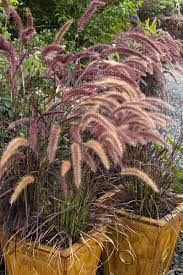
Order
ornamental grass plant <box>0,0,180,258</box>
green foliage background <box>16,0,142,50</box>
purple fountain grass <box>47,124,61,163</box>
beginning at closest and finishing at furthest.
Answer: purple fountain grass <box>47,124,61,163</box>, ornamental grass plant <box>0,0,180,258</box>, green foliage background <box>16,0,142,50</box>

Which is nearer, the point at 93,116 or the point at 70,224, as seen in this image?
the point at 93,116

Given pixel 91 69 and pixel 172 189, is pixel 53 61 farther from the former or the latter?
pixel 172 189

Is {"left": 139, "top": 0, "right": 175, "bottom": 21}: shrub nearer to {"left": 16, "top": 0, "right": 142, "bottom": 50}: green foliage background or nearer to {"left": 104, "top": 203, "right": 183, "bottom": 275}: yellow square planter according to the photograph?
{"left": 16, "top": 0, "right": 142, "bottom": 50}: green foliage background

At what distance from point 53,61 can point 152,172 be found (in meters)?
0.82

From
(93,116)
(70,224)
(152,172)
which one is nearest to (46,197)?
(70,224)

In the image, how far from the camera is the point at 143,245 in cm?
283

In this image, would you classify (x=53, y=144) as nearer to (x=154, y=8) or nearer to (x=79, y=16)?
(x=79, y=16)

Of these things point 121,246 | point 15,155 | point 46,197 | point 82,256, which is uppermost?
point 15,155

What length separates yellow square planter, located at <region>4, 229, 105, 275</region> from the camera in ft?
7.84

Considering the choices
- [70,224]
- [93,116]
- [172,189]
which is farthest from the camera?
[172,189]

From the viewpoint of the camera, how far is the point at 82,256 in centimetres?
250

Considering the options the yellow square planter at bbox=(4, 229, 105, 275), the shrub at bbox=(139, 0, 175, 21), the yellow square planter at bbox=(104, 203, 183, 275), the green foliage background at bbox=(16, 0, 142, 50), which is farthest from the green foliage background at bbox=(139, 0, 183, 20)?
the yellow square planter at bbox=(4, 229, 105, 275)

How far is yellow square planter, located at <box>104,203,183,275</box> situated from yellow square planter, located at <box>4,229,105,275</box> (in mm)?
208

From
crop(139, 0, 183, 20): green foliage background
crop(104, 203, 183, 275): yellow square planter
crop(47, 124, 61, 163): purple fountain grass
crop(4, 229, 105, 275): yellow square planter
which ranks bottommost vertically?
crop(139, 0, 183, 20): green foliage background
